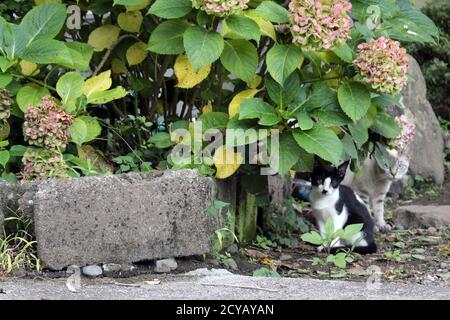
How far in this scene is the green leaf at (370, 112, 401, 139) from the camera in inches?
214

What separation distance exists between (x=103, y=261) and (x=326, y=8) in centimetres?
165

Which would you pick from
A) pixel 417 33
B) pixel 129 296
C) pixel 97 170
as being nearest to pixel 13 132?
pixel 97 170

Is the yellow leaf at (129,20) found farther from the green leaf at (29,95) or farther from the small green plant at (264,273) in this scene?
the small green plant at (264,273)

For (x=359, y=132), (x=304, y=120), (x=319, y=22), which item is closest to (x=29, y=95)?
(x=304, y=120)

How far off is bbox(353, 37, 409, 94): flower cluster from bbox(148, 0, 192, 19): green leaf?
94 centimetres

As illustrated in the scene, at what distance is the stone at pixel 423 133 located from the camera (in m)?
8.45

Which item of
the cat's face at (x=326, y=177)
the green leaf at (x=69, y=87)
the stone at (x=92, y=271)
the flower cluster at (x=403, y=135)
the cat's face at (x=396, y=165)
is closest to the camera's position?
the stone at (x=92, y=271)

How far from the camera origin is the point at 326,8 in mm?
4578

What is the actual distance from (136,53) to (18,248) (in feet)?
5.06

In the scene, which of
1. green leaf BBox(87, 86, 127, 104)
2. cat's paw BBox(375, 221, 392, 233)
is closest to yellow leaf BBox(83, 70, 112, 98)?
green leaf BBox(87, 86, 127, 104)

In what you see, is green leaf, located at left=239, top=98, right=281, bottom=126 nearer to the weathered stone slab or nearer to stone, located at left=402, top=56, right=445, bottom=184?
the weathered stone slab

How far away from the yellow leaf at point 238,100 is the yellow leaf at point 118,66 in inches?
30.4

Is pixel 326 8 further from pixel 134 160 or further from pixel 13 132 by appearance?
pixel 13 132

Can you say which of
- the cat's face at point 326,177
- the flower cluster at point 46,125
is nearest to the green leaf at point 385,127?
the cat's face at point 326,177
